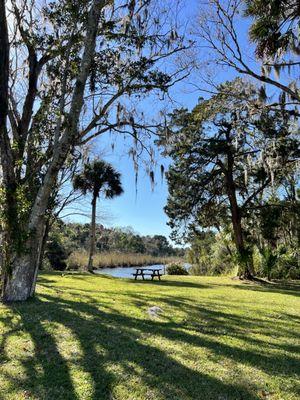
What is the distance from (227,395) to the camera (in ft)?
11.9

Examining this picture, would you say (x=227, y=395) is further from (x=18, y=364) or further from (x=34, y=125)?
(x=34, y=125)

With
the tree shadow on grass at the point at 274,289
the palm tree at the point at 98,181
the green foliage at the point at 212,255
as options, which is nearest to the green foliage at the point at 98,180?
the palm tree at the point at 98,181

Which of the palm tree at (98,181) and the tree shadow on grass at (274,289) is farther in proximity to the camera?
the palm tree at (98,181)

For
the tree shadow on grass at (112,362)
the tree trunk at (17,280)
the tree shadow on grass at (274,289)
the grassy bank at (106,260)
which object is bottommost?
the tree shadow on grass at (112,362)

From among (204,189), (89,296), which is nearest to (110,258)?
(204,189)

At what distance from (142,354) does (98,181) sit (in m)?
19.5

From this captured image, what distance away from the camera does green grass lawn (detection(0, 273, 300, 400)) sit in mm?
3670

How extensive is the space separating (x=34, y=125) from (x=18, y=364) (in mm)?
6129

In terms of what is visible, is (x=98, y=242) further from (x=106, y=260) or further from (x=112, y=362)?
(x=112, y=362)

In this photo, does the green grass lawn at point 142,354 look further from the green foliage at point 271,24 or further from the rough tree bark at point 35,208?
the green foliage at point 271,24

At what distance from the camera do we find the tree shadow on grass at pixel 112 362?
3.61 meters

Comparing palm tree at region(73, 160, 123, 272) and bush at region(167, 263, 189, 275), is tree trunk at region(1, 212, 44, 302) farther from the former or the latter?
bush at region(167, 263, 189, 275)

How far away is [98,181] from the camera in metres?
23.7

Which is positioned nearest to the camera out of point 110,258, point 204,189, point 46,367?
point 46,367
